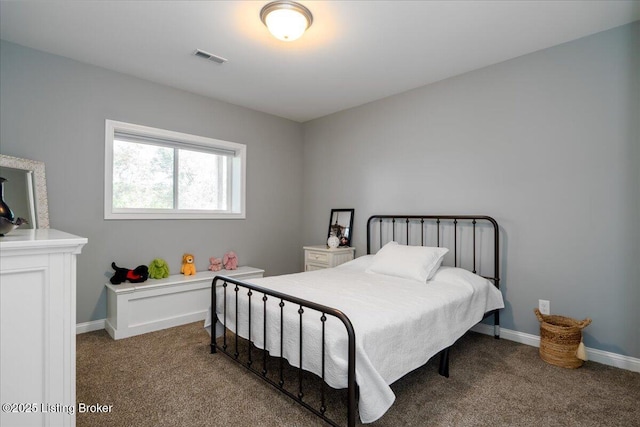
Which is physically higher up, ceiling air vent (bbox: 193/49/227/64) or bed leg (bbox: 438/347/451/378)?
ceiling air vent (bbox: 193/49/227/64)

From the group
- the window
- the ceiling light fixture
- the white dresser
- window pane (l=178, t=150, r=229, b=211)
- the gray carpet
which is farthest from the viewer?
window pane (l=178, t=150, r=229, b=211)

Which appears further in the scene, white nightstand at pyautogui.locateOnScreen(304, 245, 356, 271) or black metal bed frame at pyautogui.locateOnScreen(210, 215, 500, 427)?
white nightstand at pyautogui.locateOnScreen(304, 245, 356, 271)

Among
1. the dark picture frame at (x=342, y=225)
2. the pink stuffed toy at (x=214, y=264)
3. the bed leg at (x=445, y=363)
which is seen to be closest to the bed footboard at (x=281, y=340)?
the bed leg at (x=445, y=363)

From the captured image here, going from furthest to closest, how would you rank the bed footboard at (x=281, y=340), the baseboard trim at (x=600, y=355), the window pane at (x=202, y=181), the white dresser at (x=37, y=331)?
the window pane at (x=202, y=181)
the baseboard trim at (x=600, y=355)
the bed footboard at (x=281, y=340)
the white dresser at (x=37, y=331)

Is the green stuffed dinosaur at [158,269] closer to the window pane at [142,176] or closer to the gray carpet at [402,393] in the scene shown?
the window pane at [142,176]

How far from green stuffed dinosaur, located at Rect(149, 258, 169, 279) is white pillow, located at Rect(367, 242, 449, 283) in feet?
6.77

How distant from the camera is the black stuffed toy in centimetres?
305

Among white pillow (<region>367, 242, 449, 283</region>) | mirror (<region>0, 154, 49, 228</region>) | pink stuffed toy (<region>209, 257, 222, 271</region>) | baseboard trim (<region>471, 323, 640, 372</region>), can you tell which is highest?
mirror (<region>0, 154, 49, 228</region>)

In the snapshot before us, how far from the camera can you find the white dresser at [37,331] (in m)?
0.98

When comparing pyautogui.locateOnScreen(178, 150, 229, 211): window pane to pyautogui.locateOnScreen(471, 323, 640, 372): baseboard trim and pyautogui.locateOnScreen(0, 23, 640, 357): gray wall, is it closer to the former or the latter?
pyautogui.locateOnScreen(0, 23, 640, 357): gray wall

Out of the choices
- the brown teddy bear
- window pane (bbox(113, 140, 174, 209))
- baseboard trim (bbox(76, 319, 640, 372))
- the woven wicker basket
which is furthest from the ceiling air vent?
the woven wicker basket

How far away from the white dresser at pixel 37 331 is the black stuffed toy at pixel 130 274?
2.21m

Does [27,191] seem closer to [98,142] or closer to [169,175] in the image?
[98,142]

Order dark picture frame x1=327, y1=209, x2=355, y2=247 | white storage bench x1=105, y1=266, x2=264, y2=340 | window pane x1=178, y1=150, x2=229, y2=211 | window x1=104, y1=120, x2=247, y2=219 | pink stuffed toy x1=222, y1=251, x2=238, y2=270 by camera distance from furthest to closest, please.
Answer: dark picture frame x1=327, y1=209, x2=355, y2=247 < pink stuffed toy x1=222, y1=251, x2=238, y2=270 < window pane x1=178, y1=150, x2=229, y2=211 < window x1=104, y1=120, x2=247, y2=219 < white storage bench x1=105, y1=266, x2=264, y2=340
